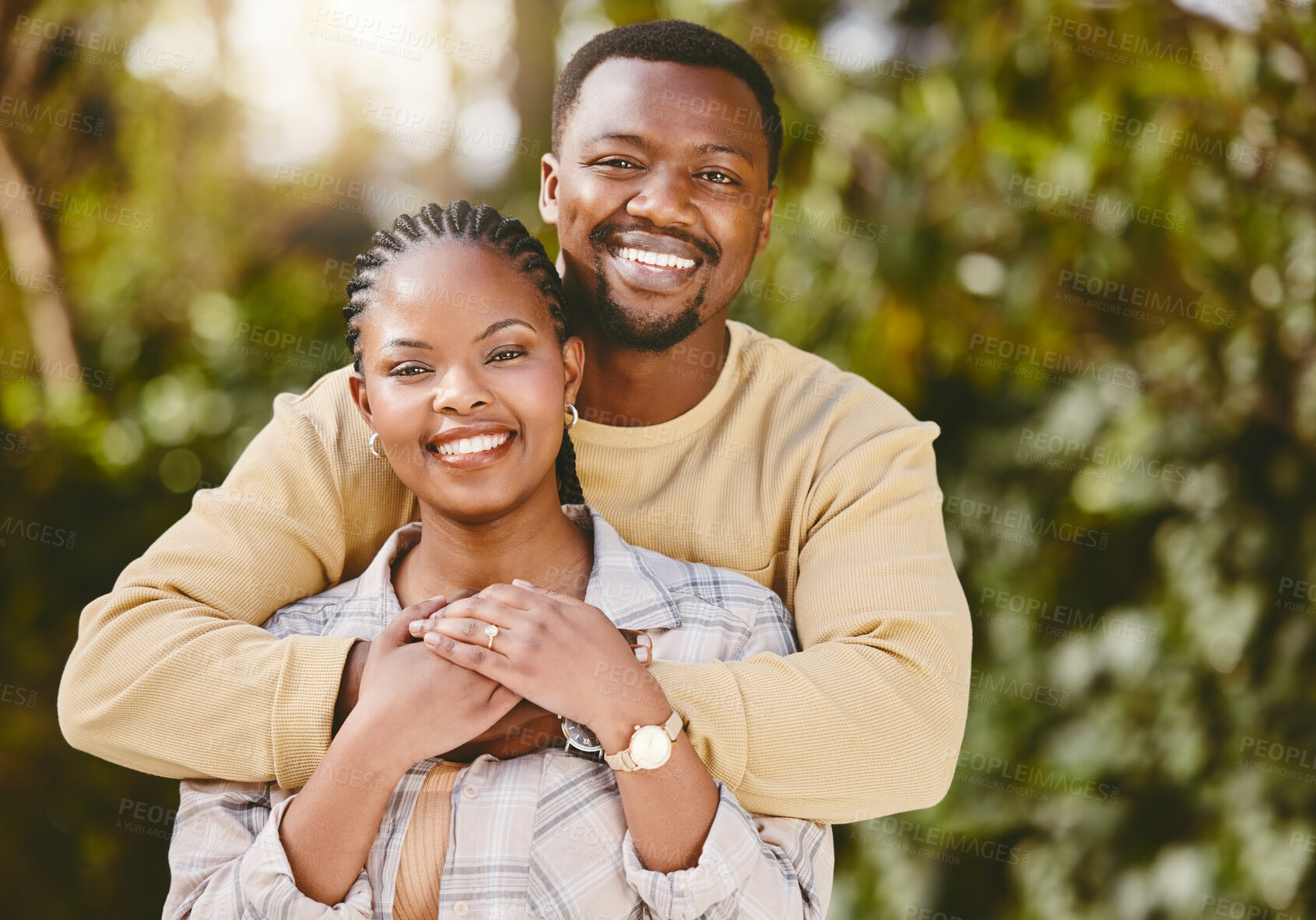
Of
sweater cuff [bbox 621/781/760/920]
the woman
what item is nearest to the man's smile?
the woman

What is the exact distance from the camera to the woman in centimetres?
177

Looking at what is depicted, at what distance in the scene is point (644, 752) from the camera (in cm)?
175

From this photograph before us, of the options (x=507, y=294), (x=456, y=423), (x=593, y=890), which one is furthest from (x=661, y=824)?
(x=507, y=294)

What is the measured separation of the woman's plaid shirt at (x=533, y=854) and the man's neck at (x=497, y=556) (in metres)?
0.09

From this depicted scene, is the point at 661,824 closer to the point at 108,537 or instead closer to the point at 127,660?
the point at 127,660

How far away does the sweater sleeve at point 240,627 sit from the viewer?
6.21 feet

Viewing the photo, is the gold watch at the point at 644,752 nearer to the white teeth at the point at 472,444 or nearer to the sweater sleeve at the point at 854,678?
the sweater sleeve at the point at 854,678

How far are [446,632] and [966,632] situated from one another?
98 cm

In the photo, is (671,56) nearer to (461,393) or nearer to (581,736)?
(461,393)

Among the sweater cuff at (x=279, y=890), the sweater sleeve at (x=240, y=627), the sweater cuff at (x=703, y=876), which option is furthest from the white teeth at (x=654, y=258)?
the sweater cuff at (x=279, y=890)

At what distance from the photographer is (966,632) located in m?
2.21

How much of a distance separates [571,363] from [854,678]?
0.73 m

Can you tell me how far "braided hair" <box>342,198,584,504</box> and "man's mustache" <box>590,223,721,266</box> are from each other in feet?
1.23

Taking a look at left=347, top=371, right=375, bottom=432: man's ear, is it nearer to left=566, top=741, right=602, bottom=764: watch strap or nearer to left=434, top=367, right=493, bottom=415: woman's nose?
left=434, top=367, right=493, bottom=415: woman's nose
